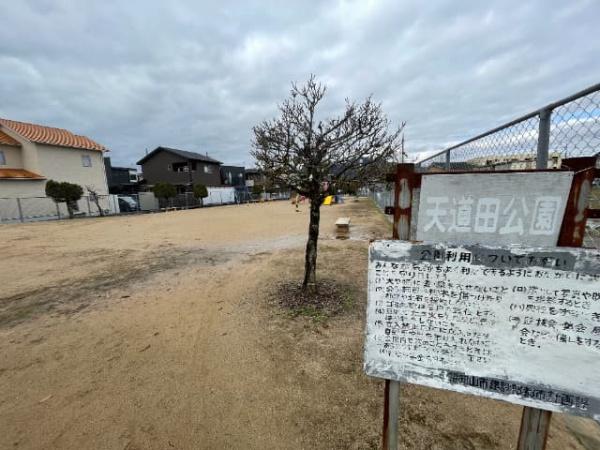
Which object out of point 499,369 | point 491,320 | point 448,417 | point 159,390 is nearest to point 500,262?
point 491,320

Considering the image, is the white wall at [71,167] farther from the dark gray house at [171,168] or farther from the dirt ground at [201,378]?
the dirt ground at [201,378]

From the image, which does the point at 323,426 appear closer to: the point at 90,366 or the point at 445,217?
the point at 445,217

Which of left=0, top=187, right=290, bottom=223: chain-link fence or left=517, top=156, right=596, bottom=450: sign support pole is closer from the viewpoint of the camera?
left=517, top=156, right=596, bottom=450: sign support pole

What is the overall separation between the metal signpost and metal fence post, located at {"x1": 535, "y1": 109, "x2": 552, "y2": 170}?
0.97 meters

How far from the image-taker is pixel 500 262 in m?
1.33

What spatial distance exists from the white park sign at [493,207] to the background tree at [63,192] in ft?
81.2

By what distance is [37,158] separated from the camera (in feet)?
68.0

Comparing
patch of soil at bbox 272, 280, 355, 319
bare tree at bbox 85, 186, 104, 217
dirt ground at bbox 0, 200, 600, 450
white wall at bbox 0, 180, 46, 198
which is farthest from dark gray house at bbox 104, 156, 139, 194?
patch of soil at bbox 272, 280, 355, 319

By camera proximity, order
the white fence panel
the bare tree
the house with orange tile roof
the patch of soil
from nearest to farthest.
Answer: the patch of soil
the house with orange tile roof
the bare tree
the white fence panel

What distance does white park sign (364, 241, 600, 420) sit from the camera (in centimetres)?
128

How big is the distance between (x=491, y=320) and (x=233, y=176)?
49501 mm

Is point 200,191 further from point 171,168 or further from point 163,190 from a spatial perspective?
point 171,168

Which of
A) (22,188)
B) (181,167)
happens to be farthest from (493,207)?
(181,167)

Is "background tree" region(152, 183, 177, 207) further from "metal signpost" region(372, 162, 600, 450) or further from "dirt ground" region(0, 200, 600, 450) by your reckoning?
"metal signpost" region(372, 162, 600, 450)
